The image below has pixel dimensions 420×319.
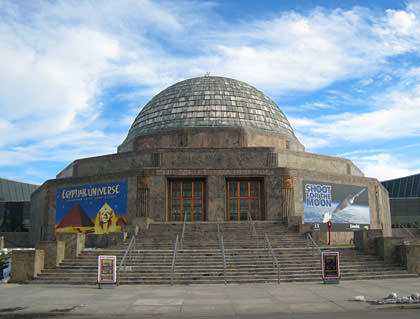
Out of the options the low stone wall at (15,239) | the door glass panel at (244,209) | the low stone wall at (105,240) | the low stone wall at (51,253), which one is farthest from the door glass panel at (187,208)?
the low stone wall at (15,239)

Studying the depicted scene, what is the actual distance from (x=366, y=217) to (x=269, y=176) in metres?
5.35

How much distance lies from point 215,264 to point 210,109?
13914 millimetres

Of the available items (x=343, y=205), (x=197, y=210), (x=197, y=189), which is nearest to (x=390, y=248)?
(x=343, y=205)

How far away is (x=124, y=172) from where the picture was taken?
58.3 feet

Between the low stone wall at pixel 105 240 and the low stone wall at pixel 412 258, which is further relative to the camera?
the low stone wall at pixel 105 240

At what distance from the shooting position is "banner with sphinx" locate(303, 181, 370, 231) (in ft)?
58.2

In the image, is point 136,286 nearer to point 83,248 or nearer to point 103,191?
point 83,248

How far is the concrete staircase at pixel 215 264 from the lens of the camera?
10266 mm

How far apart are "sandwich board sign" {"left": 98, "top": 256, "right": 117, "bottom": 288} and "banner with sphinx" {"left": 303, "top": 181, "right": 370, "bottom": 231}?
33.5 feet

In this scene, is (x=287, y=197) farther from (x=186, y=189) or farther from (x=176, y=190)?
(x=176, y=190)

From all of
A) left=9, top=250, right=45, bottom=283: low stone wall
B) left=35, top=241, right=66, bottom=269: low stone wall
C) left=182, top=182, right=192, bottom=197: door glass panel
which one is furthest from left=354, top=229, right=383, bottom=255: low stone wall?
left=9, top=250, right=45, bottom=283: low stone wall

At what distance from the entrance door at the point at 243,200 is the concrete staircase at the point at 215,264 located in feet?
12.0

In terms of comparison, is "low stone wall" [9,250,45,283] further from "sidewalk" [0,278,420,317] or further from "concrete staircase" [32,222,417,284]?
"sidewalk" [0,278,420,317]

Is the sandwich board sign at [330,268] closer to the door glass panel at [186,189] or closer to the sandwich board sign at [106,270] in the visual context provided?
the sandwich board sign at [106,270]
